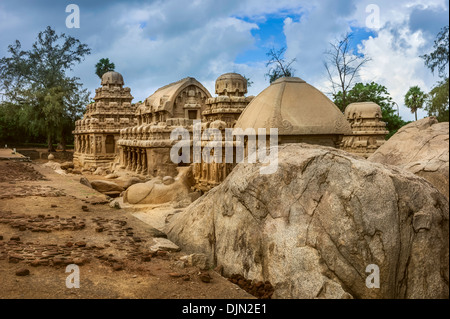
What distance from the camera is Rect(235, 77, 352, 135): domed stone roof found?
30.1ft

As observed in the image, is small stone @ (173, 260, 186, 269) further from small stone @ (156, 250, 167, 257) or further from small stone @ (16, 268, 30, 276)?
small stone @ (16, 268, 30, 276)

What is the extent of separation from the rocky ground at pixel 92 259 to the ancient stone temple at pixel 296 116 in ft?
12.8

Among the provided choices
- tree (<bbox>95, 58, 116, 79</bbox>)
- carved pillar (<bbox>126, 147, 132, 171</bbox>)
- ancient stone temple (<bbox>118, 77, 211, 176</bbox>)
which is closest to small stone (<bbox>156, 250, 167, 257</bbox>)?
ancient stone temple (<bbox>118, 77, 211, 176</bbox>)

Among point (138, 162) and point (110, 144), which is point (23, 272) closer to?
point (138, 162)

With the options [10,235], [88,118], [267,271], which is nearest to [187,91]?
[88,118]


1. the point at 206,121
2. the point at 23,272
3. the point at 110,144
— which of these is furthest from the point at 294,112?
the point at 110,144

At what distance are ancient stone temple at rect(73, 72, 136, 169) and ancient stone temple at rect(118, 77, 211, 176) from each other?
1926 mm

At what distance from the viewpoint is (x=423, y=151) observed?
7270 mm

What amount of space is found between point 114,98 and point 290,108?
2203cm

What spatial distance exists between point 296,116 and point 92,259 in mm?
5938

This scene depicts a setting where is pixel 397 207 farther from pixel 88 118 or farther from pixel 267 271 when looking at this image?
pixel 88 118

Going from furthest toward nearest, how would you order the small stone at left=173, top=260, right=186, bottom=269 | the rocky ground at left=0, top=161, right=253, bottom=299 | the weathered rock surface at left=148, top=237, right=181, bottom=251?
1. the weathered rock surface at left=148, top=237, right=181, bottom=251
2. the small stone at left=173, top=260, right=186, bottom=269
3. the rocky ground at left=0, top=161, right=253, bottom=299

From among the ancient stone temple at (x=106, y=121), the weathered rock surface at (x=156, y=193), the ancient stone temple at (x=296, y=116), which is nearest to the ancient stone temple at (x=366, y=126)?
the weathered rock surface at (x=156, y=193)


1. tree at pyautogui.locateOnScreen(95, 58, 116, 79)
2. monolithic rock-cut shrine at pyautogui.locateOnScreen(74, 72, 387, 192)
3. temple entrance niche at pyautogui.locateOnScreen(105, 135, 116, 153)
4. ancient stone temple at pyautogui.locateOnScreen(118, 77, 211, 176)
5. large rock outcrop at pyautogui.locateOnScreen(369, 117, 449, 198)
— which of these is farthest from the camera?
tree at pyautogui.locateOnScreen(95, 58, 116, 79)
